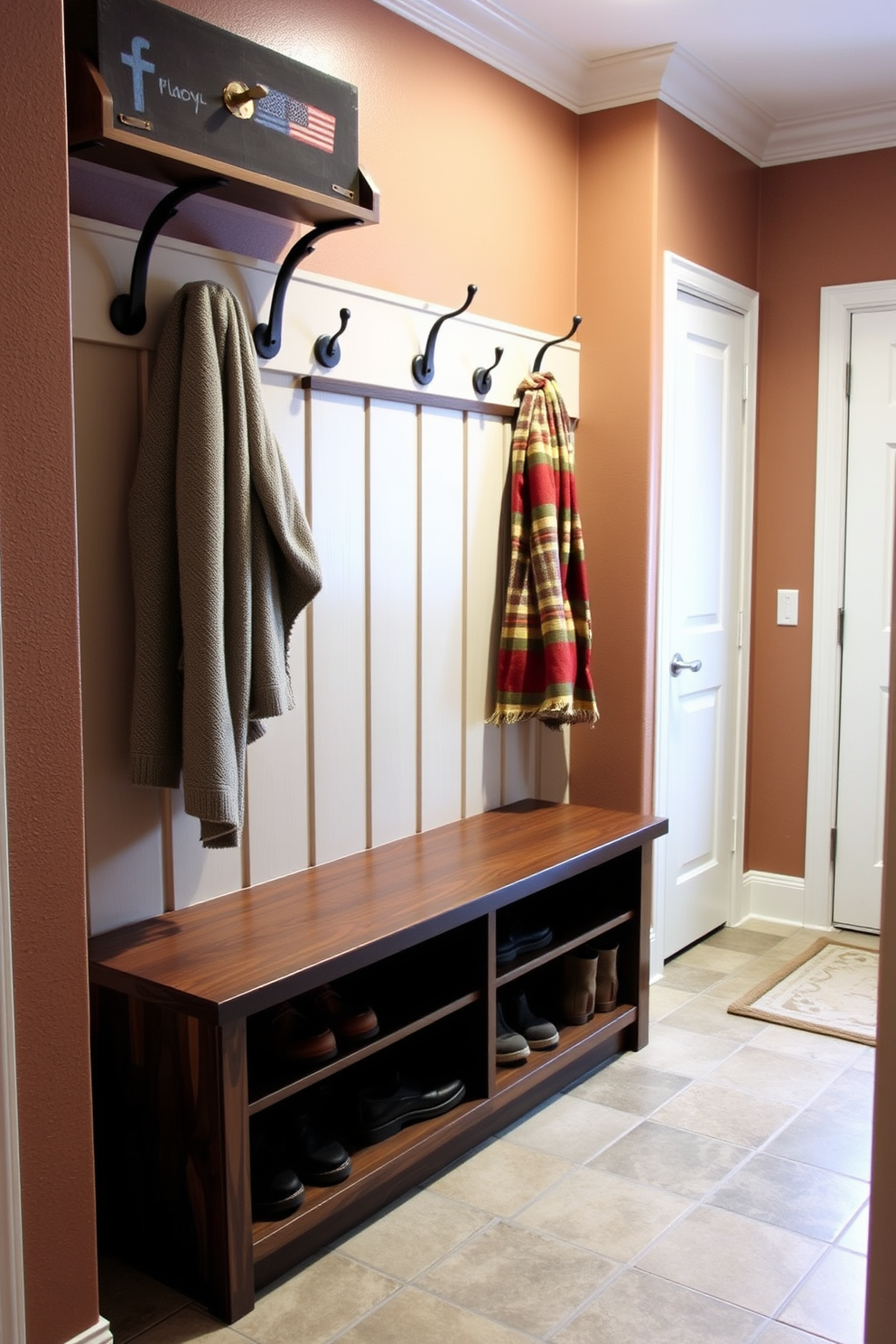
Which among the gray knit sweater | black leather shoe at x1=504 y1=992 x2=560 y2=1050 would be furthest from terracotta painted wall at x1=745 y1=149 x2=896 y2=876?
the gray knit sweater

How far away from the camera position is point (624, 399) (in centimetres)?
324

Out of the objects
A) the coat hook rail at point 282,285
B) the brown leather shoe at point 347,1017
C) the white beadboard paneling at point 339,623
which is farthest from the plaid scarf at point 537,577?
the brown leather shoe at point 347,1017

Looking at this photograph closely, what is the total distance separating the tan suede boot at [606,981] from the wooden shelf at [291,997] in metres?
0.03

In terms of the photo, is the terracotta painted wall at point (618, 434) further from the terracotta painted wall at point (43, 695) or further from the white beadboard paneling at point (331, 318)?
the terracotta painted wall at point (43, 695)

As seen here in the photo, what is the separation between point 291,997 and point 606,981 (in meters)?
1.15

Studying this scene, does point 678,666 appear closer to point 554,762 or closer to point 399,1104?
point 554,762

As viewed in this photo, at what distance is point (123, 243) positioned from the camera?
6.68 ft

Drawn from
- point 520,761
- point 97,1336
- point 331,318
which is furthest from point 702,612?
point 97,1336

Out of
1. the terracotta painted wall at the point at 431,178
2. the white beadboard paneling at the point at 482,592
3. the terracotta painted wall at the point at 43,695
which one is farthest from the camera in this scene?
the white beadboard paneling at the point at 482,592

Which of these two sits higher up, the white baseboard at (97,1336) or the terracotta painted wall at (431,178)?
the terracotta painted wall at (431,178)

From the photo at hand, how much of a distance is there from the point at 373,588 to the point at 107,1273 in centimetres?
137

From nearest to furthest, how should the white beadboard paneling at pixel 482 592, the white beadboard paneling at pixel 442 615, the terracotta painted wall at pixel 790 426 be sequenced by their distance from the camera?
the white beadboard paneling at pixel 442 615 < the white beadboard paneling at pixel 482 592 < the terracotta painted wall at pixel 790 426

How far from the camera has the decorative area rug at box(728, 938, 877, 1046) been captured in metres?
3.11

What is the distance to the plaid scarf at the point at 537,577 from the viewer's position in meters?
2.97
